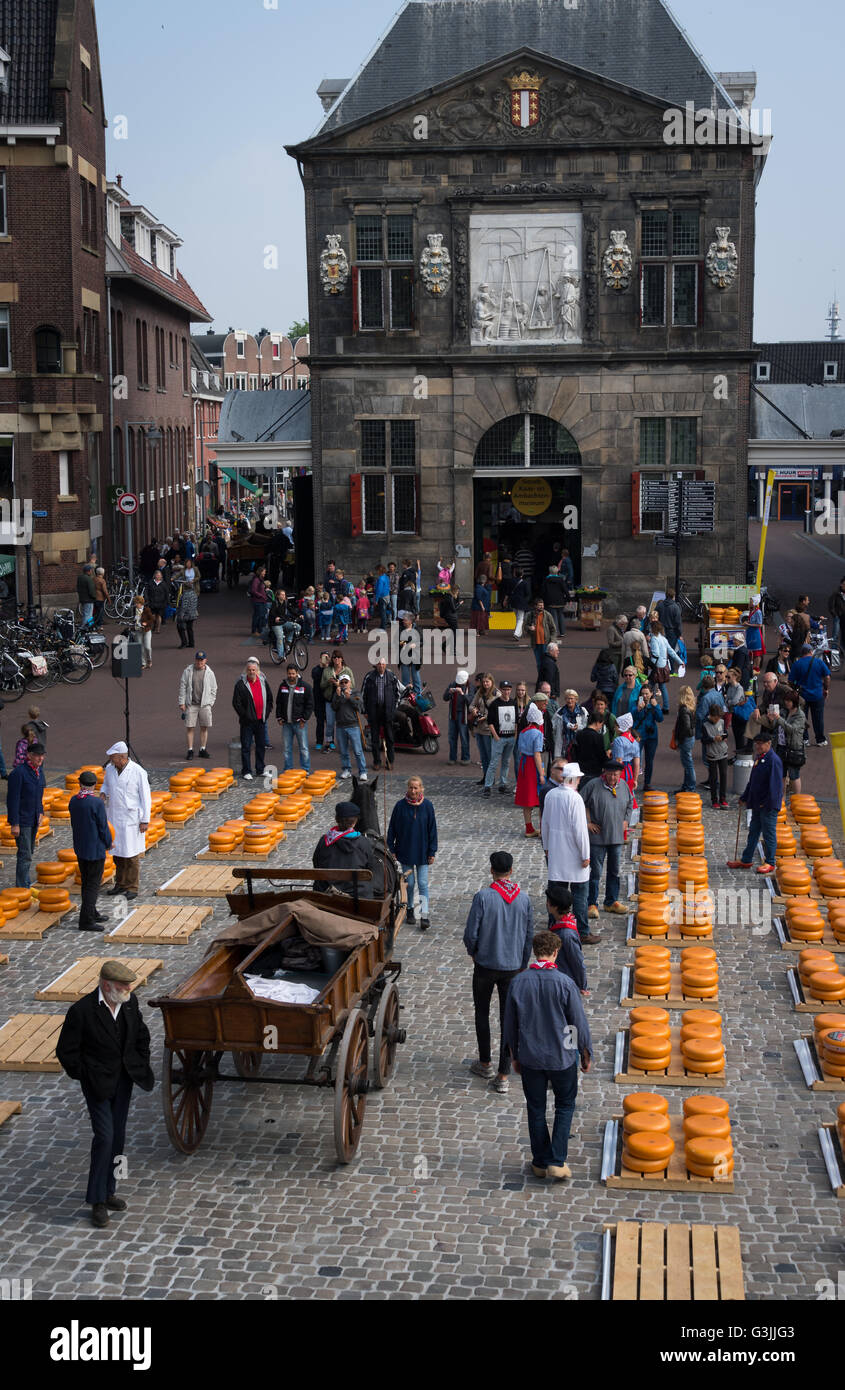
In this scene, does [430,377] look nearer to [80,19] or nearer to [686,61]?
[686,61]

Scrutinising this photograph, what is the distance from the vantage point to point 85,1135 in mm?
10711

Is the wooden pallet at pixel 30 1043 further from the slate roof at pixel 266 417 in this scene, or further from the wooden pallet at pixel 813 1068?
the slate roof at pixel 266 417

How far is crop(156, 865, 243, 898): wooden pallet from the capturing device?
53.5 ft

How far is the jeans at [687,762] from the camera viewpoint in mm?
20469

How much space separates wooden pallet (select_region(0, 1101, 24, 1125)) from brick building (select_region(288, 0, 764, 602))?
27455 millimetres

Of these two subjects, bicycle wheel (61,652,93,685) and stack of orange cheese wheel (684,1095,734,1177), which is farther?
bicycle wheel (61,652,93,685)

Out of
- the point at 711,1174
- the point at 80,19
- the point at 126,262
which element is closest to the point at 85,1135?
the point at 711,1174

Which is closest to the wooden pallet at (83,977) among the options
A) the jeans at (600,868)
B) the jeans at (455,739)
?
the jeans at (600,868)

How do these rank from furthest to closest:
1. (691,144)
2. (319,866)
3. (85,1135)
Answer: (691,144), (319,866), (85,1135)

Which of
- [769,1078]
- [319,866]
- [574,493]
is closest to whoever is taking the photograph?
[769,1078]

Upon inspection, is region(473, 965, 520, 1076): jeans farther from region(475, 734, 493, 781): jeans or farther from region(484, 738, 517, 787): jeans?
region(475, 734, 493, 781): jeans

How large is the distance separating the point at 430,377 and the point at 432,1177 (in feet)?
95.9

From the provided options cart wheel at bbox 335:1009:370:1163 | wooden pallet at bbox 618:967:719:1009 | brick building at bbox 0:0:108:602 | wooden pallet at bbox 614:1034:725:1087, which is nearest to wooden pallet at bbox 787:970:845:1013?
wooden pallet at bbox 618:967:719:1009

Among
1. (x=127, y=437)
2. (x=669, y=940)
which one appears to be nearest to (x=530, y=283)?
(x=127, y=437)
